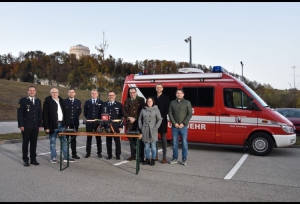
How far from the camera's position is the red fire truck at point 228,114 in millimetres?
8633

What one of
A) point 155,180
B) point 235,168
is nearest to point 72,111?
point 155,180

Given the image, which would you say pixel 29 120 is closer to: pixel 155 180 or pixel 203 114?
pixel 155 180

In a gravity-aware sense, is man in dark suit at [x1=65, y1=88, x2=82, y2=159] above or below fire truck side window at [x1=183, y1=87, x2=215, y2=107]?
below

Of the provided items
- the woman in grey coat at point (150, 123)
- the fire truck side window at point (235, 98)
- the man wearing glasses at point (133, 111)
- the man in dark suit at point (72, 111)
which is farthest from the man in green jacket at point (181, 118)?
the man in dark suit at point (72, 111)

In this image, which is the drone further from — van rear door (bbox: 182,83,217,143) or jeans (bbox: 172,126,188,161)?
van rear door (bbox: 182,83,217,143)

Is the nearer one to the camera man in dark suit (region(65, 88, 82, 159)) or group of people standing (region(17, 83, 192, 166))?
group of people standing (region(17, 83, 192, 166))

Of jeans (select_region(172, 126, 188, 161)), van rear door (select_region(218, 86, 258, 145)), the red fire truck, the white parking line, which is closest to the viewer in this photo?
the white parking line

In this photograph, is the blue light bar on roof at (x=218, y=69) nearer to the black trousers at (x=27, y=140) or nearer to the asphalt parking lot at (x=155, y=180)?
the asphalt parking lot at (x=155, y=180)

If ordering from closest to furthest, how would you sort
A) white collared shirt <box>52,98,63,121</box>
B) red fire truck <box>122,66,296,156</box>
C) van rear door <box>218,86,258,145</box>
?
white collared shirt <box>52,98,63,121</box>
red fire truck <box>122,66,296,156</box>
van rear door <box>218,86,258,145</box>

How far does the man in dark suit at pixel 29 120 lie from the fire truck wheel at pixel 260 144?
604 cm

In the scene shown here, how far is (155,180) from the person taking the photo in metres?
5.86

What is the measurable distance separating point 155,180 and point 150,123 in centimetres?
157

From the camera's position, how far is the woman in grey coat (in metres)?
7.01

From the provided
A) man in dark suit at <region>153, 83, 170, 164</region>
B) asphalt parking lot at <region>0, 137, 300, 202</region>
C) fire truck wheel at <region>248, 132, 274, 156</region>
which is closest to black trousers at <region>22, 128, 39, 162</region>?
asphalt parking lot at <region>0, 137, 300, 202</region>
